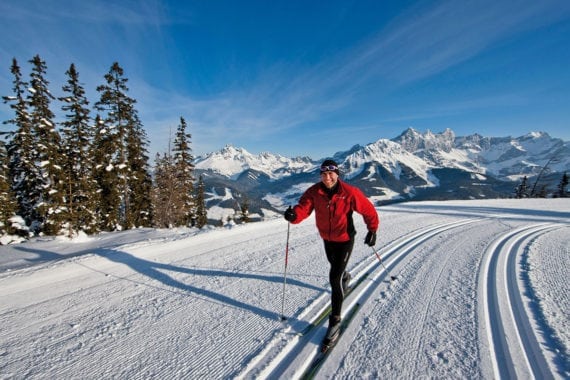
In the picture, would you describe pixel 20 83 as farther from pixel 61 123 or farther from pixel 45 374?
pixel 45 374

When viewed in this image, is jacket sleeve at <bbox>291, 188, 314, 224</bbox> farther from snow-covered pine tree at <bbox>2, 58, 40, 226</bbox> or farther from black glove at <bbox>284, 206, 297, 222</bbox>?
snow-covered pine tree at <bbox>2, 58, 40, 226</bbox>

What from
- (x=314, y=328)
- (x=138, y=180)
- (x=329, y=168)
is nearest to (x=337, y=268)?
(x=314, y=328)

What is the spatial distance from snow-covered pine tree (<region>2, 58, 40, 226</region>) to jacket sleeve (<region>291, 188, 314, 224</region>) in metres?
22.9

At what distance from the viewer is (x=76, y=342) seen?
131 inches

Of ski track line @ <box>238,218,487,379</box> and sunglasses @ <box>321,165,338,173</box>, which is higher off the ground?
sunglasses @ <box>321,165,338,173</box>

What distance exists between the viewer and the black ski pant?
359 centimetres

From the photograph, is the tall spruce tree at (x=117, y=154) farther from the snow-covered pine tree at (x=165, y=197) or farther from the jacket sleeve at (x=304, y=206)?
the jacket sleeve at (x=304, y=206)

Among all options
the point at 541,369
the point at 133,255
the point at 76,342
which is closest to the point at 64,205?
the point at 133,255

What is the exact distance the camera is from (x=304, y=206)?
4035mm

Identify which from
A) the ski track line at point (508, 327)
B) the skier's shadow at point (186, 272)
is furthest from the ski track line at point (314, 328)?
the ski track line at point (508, 327)

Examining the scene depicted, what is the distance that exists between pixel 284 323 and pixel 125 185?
75.4 ft

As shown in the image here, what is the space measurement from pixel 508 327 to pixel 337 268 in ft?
7.79

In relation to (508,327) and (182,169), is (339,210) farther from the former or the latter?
(182,169)

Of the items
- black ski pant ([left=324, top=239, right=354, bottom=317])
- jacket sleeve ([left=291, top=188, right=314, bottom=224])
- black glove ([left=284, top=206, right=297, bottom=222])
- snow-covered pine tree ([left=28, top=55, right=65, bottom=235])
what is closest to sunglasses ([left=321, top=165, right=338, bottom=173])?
jacket sleeve ([left=291, top=188, right=314, bottom=224])
